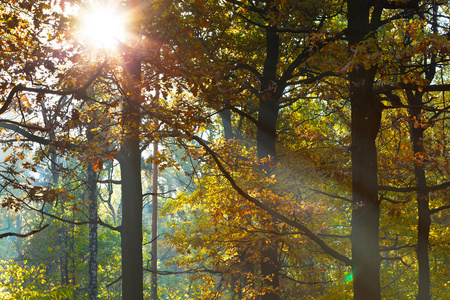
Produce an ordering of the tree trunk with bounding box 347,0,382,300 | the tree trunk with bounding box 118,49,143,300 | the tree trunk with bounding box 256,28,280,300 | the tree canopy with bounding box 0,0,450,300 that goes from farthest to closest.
→ the tree trunk with bounding box 256,28,280,300
the tree trunk with bounding box 118,49,143,300
the tree trunk with bounding box 347,0,382,300
the tree canopy with bounding box 0,0,450,300

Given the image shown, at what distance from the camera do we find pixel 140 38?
21.2 ft

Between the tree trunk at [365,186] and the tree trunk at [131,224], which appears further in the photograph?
the tree trunk at [131,224]

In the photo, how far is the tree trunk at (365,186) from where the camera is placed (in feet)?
20.9

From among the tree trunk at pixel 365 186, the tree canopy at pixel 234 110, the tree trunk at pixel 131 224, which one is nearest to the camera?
the tree canopy at pixel 234 110

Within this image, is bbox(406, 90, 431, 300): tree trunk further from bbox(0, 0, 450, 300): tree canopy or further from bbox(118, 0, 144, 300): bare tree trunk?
bbox(118, 0, 144, 300): bare tree trunk

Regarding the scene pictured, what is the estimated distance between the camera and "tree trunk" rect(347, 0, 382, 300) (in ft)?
20.9

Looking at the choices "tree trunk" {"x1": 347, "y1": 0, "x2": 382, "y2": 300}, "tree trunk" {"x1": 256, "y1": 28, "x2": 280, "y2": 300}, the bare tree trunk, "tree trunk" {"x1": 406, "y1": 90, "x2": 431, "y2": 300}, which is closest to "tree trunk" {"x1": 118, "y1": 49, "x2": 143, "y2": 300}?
the bare tree trunk

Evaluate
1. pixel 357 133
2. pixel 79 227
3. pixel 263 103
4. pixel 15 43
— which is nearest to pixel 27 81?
pixel 15 43

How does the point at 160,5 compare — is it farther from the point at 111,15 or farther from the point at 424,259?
the point at 424,259

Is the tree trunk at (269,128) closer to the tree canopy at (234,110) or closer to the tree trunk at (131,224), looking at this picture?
the tree canopy at (234,110)

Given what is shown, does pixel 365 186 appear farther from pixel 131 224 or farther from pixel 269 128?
pixel 131 224

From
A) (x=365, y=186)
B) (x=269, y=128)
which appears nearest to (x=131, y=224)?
(x=269, y=128)

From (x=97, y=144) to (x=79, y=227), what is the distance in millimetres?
22343

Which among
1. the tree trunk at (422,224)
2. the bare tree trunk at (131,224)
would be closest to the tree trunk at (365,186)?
the bare tree trunk at (131,224)
